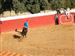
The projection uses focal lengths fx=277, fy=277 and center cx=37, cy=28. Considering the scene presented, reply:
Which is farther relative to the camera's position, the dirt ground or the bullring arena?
the dirt ground

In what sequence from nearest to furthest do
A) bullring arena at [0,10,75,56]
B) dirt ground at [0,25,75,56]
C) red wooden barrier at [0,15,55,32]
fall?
bullring arena at [0,10,75,56] < dirt ground at [0,25,75,56] < red wooden barrier at [0,15,55,32]

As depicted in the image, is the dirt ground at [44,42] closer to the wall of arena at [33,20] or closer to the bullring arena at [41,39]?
the bullring arena at [41,39]

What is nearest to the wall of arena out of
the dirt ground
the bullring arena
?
the bullring arena

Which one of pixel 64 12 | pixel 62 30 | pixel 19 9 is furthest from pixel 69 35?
pixel 19 9

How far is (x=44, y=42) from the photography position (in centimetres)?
1524

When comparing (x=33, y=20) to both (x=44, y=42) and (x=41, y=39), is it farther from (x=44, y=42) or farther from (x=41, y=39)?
(x=44, y=42)

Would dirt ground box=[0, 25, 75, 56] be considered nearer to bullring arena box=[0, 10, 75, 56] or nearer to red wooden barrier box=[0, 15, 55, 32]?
bullring arena box=[0, 10, 75, 56]

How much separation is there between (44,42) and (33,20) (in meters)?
4.48

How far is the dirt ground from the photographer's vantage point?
13070mm

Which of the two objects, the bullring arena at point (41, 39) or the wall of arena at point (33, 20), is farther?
the wall of arena at point (33, 20)

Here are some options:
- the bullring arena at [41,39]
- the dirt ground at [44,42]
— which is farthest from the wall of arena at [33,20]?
the dirt ground at [44,42]

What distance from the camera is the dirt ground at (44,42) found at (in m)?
13.1

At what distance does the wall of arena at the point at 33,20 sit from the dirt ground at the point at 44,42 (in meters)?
0.45

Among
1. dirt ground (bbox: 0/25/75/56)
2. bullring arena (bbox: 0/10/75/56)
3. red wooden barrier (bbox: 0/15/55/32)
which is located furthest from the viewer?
red wooden barrier (bbox: 0/15/55/32)
